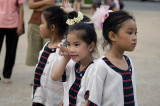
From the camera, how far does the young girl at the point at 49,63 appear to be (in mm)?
3393

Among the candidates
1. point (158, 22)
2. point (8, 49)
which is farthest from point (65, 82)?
point (158, 22)

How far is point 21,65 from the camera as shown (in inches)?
267

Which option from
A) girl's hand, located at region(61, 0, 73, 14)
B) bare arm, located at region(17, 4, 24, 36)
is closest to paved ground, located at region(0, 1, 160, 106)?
girl's hand, located at region(61, 0, 73, 14)

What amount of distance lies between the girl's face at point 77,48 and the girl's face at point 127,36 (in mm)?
272

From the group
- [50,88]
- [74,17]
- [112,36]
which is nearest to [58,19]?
[74,17]

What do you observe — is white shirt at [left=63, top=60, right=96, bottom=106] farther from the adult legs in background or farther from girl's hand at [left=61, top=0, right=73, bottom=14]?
the adult legs in background

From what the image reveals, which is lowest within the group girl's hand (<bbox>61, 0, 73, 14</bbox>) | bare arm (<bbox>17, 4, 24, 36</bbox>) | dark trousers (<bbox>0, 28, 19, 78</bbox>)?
dark trousers (<bbox>0, 28, 19, 78</bbox>)

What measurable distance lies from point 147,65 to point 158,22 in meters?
5.22

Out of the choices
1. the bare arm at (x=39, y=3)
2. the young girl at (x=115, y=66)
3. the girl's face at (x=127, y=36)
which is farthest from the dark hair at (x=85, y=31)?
the bare arm at (x=39, y=3)

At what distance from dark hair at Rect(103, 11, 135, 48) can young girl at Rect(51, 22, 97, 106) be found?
121mm

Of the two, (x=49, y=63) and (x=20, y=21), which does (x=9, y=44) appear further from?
(x=49, y=63)

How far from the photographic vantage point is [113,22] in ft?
9.21

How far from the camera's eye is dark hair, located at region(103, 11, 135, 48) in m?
2.77

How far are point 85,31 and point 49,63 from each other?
2.11 feet
